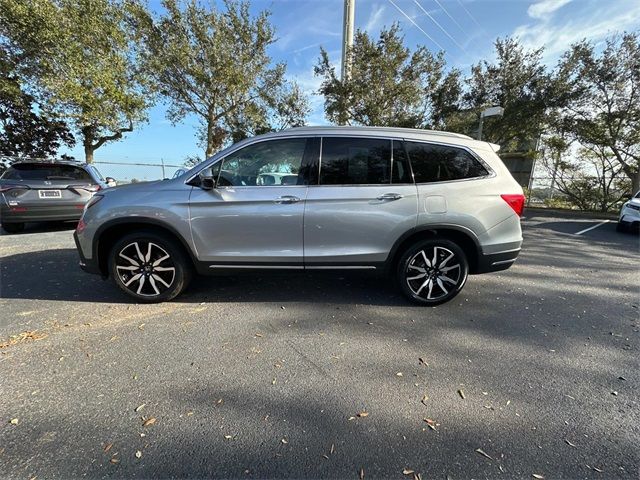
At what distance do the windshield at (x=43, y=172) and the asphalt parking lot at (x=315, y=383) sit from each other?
12.1 feet

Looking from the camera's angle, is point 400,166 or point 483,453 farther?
point 400,166

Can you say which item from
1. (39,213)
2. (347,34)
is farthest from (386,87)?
(39,213)

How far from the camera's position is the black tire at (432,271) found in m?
3.71

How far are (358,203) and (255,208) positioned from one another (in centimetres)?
106

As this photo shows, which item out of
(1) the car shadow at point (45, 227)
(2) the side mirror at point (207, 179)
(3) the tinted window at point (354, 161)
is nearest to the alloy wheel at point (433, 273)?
(3) the tinted window at point (354, 161)

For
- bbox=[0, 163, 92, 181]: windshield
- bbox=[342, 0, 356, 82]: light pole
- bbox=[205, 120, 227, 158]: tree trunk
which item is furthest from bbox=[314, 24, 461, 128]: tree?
bbox=[0, 163, 92, 181]: windshield

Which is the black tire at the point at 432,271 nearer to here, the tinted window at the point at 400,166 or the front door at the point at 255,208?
the tinted window at the point at 400,166

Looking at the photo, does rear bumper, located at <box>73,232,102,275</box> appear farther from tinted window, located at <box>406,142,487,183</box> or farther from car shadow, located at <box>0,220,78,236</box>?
car shadow, located at <box>0,220,78,236</box>

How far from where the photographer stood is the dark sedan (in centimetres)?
677

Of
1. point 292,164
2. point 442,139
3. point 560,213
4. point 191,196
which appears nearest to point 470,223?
point 442,139

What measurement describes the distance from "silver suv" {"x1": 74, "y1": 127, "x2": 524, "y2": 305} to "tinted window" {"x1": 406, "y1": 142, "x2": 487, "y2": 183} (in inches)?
0.4

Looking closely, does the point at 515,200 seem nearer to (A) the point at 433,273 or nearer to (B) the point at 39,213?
(A) the point at 433,273

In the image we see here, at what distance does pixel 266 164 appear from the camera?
12.0 feet

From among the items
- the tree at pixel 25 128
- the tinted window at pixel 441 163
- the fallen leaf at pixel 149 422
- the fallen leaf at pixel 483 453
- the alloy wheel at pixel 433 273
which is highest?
the tree at pixel 25 128
